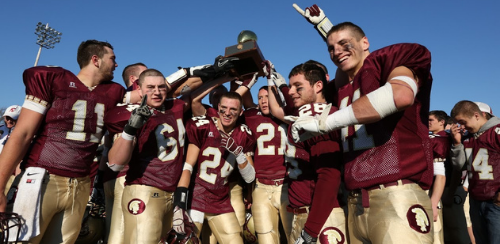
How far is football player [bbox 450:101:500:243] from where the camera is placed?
15.1ft

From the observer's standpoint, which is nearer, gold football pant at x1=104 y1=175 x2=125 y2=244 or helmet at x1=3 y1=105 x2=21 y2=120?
gold football pant at x1=104 y1=175 x2=125 y2=244

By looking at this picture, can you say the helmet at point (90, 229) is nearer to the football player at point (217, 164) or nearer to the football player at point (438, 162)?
the football player at point (217, 164)

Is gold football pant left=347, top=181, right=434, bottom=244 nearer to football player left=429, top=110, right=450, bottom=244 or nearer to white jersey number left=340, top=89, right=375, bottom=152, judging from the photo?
white jersey number left=340, top=89, right=375, bottom=152

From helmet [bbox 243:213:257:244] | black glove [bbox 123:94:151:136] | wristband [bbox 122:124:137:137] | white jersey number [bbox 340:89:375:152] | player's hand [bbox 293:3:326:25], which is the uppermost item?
player's hand [bbox 293:3:326:25]

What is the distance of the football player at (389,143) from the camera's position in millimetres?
2086

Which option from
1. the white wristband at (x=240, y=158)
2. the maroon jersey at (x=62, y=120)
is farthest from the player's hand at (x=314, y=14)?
the maroon jersey at (x=62, y=120)

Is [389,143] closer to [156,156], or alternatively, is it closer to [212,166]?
[156,156]

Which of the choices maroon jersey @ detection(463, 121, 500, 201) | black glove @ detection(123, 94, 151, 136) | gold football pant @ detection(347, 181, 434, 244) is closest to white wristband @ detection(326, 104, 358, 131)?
gold football pant @ detection(347, 181, 434, 244)

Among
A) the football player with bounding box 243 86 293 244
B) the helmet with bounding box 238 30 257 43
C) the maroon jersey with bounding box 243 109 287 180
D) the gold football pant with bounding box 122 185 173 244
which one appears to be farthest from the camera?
the helmet with bounding box 238 30 257 43

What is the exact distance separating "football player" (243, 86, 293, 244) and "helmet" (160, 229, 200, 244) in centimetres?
108

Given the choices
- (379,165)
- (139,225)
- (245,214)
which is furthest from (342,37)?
(245,214)

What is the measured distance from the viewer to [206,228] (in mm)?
4918

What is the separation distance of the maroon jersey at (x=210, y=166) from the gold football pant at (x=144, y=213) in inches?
26.7

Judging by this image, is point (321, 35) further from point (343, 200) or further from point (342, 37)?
point (343, 200)
